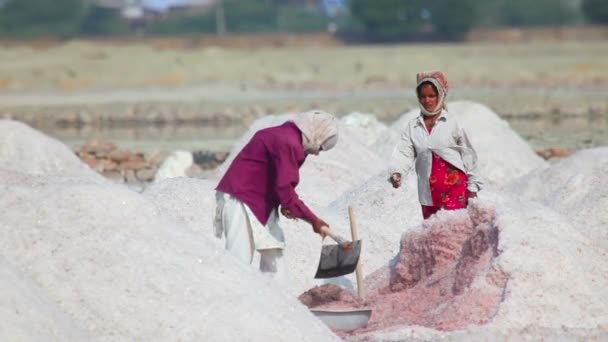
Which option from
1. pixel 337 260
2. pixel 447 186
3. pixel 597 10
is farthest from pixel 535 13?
pixel 337 260

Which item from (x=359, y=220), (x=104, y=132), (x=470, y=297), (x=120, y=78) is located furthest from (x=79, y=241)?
(x=120, y=78)

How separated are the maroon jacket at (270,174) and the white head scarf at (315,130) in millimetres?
34

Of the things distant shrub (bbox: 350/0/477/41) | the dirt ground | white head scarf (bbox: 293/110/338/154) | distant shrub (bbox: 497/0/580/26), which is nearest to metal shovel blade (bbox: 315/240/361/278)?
white head scarf (bbox: 293/110/338/154)

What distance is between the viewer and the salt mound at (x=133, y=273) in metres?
5.82

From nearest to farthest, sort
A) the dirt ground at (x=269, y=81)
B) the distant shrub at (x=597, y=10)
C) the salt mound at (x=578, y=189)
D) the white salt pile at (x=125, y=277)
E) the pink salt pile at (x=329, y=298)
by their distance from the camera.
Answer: the white salt pile at (x=125, y=277), the pink salt pile at (x=329, y=298), the salt mound at (x=578, y=189), the dirt ground at (x=269, y=81), the distant shrub at (x=597, y=10)

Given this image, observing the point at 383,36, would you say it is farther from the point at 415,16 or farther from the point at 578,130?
the point at 578,130

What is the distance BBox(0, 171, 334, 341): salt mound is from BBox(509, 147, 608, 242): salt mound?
2438 millimetres

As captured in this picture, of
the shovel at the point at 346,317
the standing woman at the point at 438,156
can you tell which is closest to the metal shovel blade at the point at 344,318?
the shovel at the point at 346,317

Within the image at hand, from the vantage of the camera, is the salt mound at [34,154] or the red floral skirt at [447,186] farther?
the salt mound at [34,154]

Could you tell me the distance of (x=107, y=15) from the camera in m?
59.2

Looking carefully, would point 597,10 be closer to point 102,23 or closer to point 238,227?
point 102,23

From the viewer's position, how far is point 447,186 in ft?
25.1

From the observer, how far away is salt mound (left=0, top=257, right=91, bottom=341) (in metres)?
5.45

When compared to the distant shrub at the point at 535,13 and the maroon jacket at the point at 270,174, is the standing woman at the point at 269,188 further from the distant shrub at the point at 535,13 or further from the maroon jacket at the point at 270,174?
the distant shrub at the point at 535,13
